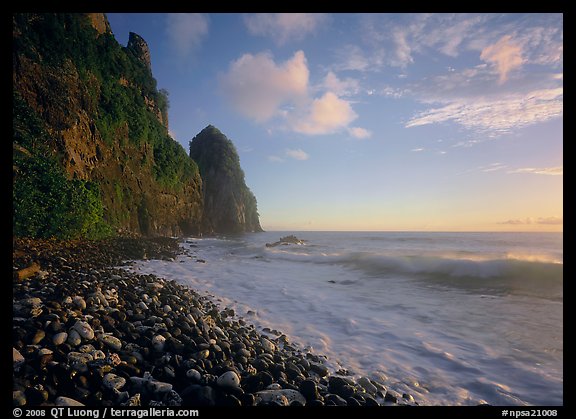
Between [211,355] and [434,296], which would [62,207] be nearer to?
[211,355]

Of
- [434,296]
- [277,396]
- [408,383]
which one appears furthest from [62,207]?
[434,296]

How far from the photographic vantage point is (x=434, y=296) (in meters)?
9.04

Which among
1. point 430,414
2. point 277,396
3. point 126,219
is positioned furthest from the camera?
point 126,219

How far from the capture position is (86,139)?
14.9 meters

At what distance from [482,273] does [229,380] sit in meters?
13.5

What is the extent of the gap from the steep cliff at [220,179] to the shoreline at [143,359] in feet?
174

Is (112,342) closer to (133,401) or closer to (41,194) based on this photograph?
(133,401)

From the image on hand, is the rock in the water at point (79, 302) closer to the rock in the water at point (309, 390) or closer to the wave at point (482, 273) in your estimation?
the rock in the water at point (309, 390)

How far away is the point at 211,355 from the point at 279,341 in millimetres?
1664

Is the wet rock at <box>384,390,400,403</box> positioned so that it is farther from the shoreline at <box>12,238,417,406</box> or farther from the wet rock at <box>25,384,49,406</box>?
the wet rock at <box>25,384,49,406</box>

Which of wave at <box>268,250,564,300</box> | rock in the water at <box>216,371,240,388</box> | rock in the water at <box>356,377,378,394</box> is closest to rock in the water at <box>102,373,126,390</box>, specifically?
rock in the water at <box>216,371,240,388</box>

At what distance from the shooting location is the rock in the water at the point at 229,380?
2.73m

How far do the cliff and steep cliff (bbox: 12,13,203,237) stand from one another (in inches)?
1.8

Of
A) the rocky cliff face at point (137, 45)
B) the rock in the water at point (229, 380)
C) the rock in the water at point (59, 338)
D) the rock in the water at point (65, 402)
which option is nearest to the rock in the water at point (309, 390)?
the rock in the water at point (229, 380)
